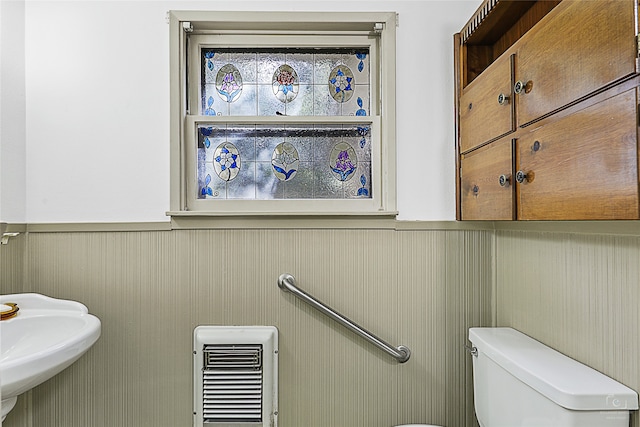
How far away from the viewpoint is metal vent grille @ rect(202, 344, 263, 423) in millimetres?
1662

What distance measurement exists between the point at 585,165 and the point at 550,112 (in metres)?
0.19

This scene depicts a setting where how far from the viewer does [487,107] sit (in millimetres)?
1459

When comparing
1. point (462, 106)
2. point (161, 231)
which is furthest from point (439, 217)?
point (161, 231)

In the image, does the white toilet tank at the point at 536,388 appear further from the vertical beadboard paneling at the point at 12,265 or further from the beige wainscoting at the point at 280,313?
A: the vertical beadboard paneling at the point at 12,265

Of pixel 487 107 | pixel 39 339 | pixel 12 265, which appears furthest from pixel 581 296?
pixel 12 265

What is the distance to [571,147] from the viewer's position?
1005 mm

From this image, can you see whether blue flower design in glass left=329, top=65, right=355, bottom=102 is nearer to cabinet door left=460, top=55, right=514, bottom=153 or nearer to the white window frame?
the white window frame

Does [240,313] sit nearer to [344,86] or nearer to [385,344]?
[385,344]

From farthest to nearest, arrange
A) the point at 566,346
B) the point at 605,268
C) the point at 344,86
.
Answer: the point at 344,86
the point at 566,346
the point at 605,268

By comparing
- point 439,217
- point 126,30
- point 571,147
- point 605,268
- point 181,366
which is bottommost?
point 181,366

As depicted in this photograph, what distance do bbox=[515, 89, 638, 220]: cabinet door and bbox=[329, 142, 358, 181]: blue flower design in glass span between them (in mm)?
707

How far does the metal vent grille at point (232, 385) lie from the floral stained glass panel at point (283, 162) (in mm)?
557

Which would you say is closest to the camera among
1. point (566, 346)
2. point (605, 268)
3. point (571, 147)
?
point (571, 147)

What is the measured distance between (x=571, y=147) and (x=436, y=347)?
0.97 metres
